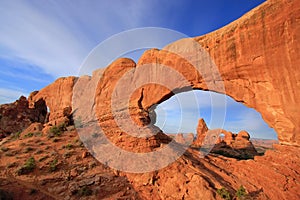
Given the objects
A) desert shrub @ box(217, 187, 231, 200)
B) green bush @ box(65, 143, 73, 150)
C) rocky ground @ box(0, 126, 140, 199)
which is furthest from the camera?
green bush @ box(65, 143, 73, 150)

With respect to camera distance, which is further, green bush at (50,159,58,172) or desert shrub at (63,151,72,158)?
desert shrub at (63,151,72,158)

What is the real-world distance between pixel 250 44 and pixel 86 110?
19455 millimetres

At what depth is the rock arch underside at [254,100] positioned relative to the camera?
10.1 m

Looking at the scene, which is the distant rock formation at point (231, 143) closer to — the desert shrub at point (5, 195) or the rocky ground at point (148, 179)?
the rocky ground at point (148, 179)

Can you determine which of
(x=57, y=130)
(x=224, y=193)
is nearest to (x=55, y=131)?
(x=57, y=130)

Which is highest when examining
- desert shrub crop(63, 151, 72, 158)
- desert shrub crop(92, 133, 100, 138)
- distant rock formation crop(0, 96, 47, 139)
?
distant rock formation crop(0, 96, 47, 139)

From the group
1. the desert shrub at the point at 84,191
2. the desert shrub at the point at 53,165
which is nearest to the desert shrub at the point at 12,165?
the desert shrub at the point at 53,165

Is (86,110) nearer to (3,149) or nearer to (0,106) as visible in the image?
(3,149)

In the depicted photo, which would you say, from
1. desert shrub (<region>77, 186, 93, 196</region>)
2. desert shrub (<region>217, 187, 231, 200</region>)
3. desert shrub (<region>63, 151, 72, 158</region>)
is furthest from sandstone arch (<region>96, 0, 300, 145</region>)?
desert shrub (<region>63, 151, 72, 158</region>)

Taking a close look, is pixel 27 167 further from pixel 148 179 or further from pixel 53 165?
pixel 148 179

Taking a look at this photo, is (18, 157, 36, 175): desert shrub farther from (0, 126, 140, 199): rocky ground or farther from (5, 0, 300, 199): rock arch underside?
(5, 0, 300, 199): rock arch underside

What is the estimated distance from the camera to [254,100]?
42.4 ft

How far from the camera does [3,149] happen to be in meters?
14.6

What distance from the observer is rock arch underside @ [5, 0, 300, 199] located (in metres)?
10.1
